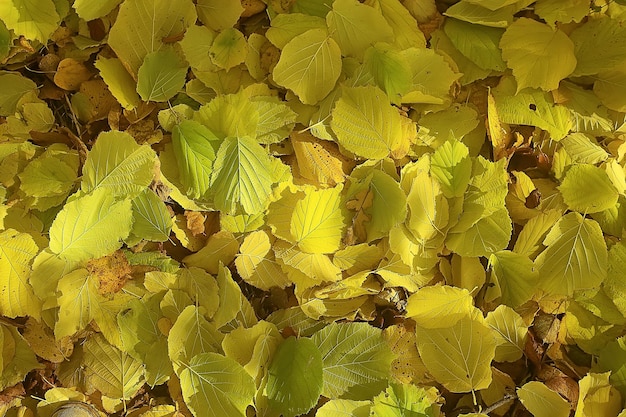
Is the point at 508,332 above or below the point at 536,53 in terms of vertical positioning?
below

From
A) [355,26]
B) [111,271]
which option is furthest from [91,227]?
[355,26]

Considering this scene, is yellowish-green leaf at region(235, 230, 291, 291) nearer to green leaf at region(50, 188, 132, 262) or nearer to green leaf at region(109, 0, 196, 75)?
green leaf at region(50, 188, 132, 262)

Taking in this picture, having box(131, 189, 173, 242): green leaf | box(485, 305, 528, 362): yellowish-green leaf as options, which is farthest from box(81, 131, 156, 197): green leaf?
box(485, 305, 528, 362): yellowish-green leaf

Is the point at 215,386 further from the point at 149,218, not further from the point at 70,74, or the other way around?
the point at 70,74

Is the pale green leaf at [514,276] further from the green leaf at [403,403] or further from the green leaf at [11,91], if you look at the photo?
the green leaf at [11,91]

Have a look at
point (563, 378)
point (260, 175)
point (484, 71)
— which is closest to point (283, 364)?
point (260, 175)

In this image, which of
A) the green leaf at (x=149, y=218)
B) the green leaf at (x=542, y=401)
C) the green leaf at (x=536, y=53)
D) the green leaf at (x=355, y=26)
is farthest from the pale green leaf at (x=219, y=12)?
the green leaf at (x=542, y=401)

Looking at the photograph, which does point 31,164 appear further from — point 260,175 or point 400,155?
point 400,155
